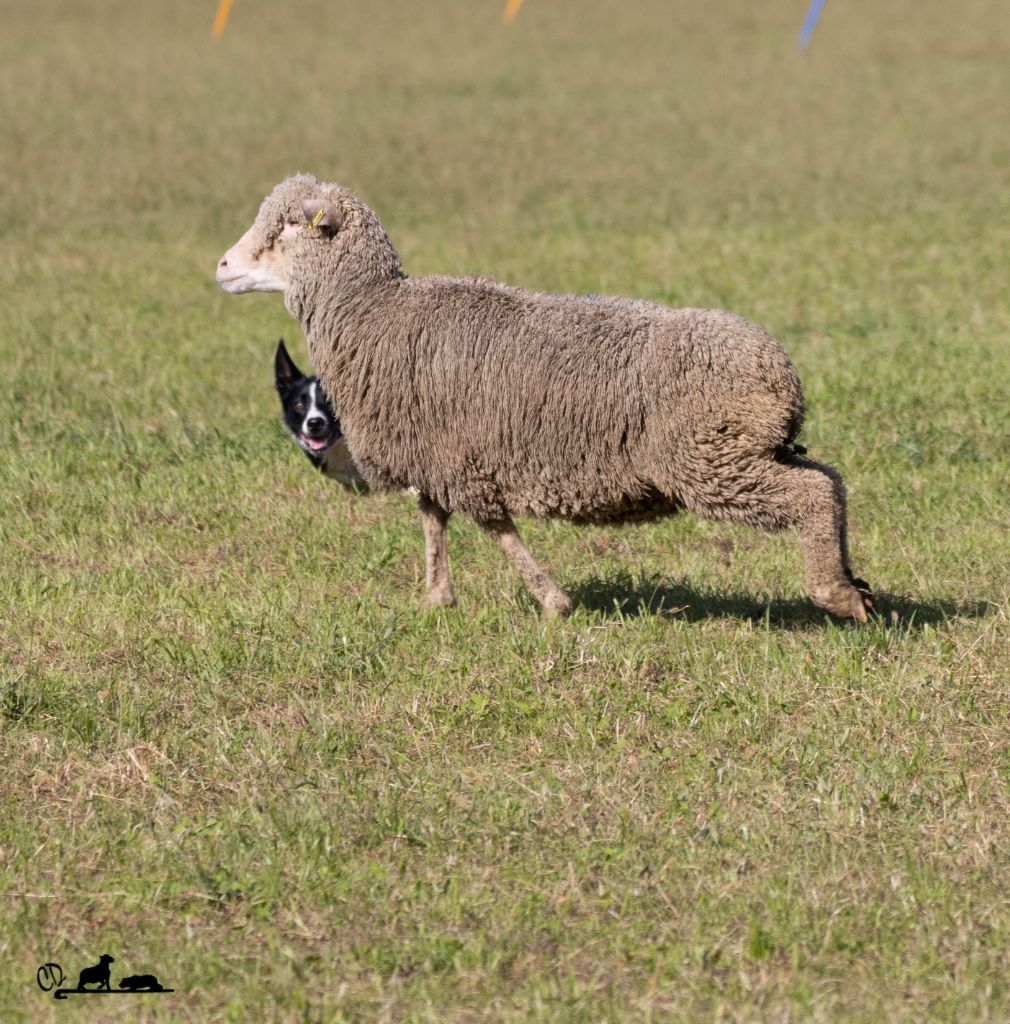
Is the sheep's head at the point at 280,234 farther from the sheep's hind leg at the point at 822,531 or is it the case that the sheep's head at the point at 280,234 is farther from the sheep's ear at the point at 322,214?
the sheep's hind leg at the point at 822,531

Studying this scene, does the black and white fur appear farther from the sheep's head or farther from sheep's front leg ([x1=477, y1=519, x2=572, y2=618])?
sheep's front leg ([x1=477, y1=519, x2=572, y2=618])

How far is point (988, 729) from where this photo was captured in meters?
5.46

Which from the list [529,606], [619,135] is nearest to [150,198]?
[619,135]

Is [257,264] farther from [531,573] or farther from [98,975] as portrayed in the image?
[98,975]

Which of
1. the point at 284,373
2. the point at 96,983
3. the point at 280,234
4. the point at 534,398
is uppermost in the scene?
the point at 280,234

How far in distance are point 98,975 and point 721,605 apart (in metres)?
3.53

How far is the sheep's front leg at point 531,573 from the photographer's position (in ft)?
21.8

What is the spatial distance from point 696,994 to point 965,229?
12.9 m

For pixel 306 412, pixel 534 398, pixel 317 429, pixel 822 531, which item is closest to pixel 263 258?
pixel 534 398

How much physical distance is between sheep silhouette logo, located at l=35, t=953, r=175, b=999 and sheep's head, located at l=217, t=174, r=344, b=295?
329 centimetres

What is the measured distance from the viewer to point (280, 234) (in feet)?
22.2

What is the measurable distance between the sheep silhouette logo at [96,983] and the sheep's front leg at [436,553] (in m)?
2.93

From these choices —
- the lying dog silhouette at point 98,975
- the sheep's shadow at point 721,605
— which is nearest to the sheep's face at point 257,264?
the sheep's shadow at point 721,605

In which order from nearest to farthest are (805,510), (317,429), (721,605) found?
(805,510), (721,605), (317,429)
